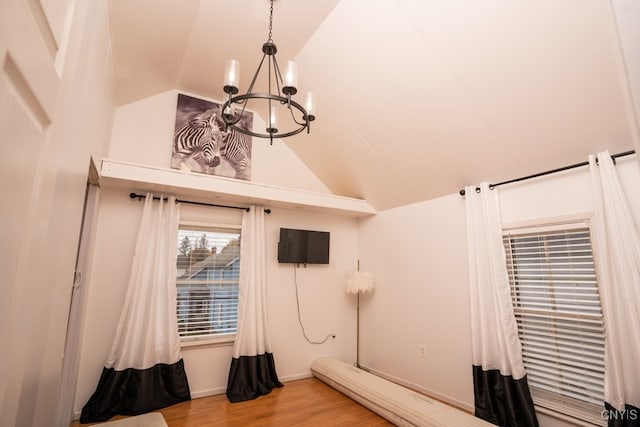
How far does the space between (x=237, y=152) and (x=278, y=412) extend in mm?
3043

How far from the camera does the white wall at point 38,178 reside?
710mm

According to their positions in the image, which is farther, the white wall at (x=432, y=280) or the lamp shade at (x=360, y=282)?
the lamp shade at (x=360, y=282)

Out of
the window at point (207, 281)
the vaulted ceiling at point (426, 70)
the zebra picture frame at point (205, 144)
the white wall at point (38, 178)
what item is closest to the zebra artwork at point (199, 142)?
the zebra picture frame at point (205, 144)

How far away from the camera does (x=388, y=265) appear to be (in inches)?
173

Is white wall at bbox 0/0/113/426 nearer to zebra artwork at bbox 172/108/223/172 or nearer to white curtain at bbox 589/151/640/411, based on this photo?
zebra artwork at bbox 172/108/223/172

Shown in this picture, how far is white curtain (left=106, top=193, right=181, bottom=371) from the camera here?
3191 millimetres

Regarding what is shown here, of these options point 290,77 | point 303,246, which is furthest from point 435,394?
point 290,77

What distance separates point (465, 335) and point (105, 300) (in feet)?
12.5

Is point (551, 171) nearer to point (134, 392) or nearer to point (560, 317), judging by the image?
point (560, 317)

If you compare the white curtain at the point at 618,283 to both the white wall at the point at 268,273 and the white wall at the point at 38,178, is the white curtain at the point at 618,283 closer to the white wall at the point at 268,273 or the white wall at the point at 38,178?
the white wall at the point at 268,273

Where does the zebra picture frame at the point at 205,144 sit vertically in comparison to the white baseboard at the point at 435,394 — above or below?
above

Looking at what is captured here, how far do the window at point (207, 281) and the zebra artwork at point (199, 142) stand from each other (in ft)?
2.58

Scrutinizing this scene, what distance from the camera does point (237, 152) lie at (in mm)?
4121

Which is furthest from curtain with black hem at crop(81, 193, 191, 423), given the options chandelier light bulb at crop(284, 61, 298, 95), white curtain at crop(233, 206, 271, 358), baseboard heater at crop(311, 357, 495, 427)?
chandelier light bulb at crop(284, 61, 298, 95)
